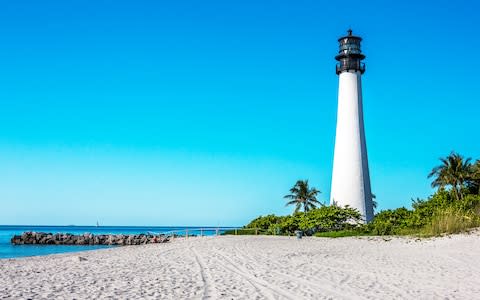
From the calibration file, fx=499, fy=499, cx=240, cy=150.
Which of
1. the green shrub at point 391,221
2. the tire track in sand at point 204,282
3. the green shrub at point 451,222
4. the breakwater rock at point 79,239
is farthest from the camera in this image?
the breakwater rock at point 79,239

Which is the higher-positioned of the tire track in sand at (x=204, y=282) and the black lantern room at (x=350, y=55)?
the black lantern room at (x=350, y=55)

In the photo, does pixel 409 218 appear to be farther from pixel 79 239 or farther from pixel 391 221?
pixel 79 239

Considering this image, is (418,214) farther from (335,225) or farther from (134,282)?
→ (134,282)

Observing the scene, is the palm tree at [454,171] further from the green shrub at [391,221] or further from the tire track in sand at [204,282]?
the tire track in sand at [204,282]

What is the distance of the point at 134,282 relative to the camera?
1168 centimetres

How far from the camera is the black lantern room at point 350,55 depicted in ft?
120

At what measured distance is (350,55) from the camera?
36.8m

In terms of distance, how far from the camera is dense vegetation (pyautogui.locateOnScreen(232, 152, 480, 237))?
25.6 metres

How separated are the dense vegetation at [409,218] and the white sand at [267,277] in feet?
19.9

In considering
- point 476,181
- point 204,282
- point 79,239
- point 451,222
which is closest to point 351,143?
point 476,181

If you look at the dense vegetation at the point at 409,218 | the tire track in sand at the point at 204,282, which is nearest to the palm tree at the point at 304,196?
the dense vegetation at the point at 409,218

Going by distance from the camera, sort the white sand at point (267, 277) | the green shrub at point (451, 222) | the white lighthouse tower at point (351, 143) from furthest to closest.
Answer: the white lighthouse tower at point (351, 143) < the green shrub at point (451, 222) < the white sand at point (267, 277)

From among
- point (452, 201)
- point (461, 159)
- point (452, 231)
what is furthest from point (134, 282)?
point (461, 159)

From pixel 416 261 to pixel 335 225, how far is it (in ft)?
55.8
